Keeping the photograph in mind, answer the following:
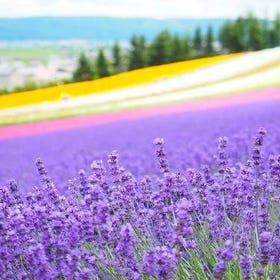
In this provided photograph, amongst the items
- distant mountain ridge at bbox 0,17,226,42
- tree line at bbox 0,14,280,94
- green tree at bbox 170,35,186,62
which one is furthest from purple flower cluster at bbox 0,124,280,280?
green tree at bbox 170,35,186,62

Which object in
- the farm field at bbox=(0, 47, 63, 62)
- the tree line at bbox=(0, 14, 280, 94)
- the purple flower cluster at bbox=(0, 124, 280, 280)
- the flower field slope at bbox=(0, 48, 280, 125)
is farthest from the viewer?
the flower field slope at bbox=(0, 48, 280, 125)

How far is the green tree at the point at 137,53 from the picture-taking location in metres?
7.86

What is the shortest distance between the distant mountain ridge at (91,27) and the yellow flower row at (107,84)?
87cm

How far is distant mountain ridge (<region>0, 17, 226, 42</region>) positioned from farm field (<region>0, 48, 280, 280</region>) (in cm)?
94

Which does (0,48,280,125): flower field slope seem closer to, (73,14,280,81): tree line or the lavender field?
(73,14,280,81): tree line

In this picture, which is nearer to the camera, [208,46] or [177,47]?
[208,46]

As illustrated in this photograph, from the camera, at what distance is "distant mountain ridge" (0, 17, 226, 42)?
6.66 m

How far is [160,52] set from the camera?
859 cm

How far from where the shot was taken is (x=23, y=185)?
14.1 feet

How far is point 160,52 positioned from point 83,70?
0.97 metres

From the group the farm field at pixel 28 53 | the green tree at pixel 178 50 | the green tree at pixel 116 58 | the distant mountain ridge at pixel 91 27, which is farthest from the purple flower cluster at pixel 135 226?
the green tree at pixel 178 50

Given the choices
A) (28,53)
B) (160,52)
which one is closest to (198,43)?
(160,52)

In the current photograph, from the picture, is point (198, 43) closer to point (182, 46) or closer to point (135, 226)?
point (182, 46)

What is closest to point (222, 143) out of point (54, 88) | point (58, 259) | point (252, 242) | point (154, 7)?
point (252, 242)
